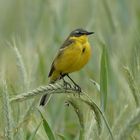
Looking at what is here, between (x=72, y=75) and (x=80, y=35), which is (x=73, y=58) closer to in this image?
(x=80, y=35)

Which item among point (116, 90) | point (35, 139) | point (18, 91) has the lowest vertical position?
point (116, 90)

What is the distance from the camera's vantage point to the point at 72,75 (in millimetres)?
3785

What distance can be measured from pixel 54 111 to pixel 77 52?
304 millimetres

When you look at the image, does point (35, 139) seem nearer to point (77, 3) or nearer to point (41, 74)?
point (41, 74)

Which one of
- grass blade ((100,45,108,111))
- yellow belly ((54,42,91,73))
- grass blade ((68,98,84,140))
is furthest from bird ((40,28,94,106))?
grass blade ((68,98,84,140))

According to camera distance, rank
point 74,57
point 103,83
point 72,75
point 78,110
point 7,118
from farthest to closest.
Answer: point 72,75 < point 74,57 < point 103,83 < point 78,110 < point 7,118

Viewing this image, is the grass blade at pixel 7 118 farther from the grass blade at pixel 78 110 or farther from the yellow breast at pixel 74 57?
the yellow breast at pixel 74 57

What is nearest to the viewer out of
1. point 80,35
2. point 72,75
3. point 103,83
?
point 103,83

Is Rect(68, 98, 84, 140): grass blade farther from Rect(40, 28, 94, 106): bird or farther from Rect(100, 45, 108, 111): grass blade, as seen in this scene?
Rect(40, 28, 94, 106): bird

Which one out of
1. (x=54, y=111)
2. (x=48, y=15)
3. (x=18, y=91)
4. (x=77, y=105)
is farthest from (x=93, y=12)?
(x=77, y=105)

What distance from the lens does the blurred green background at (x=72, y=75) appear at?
7.03ft

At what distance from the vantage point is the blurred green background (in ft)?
7.03

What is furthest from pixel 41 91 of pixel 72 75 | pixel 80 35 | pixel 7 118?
pixel 72 75

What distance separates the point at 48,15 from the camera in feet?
14.9
